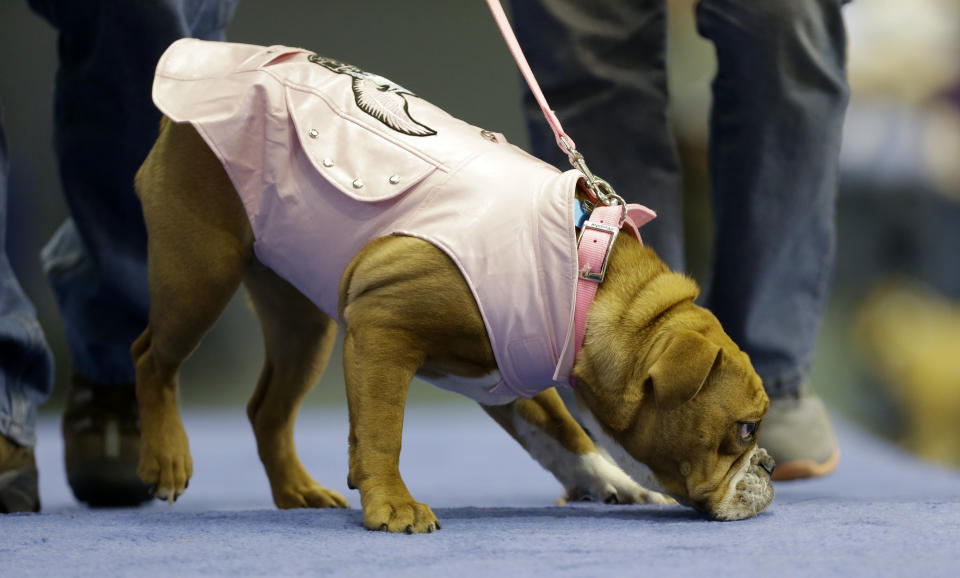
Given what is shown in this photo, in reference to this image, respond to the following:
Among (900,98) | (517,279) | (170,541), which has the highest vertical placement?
(900,98)

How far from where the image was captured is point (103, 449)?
2.49 meters

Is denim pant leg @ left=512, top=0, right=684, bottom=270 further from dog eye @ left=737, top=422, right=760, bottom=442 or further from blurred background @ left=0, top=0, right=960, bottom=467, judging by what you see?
blurred background @ left=0, top=0, right=960, bottom=467

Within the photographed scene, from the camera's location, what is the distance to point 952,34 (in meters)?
4.90

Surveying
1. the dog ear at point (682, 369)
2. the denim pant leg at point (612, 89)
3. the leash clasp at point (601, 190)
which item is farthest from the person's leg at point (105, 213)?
the dog ear at point (682, 369)

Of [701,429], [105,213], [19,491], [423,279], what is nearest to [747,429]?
[701,429]

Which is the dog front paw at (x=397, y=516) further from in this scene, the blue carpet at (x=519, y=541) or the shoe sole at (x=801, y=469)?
the shoe sole at (x=801, y=469)

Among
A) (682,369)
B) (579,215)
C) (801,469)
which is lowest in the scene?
(801,469)

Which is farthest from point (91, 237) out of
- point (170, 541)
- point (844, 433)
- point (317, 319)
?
point (844, 433)

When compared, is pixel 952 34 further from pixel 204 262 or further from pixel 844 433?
pixel 204 262

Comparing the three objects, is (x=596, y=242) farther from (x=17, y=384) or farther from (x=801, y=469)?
(x=17, y=384)

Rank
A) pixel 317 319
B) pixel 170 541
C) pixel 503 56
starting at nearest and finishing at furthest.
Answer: pixel 170 541, pixel 317 319, pixel 503 56

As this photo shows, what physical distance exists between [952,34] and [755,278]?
9.89ft

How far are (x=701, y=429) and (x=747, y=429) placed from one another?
0.29 feet

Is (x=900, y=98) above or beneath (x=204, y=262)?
above
